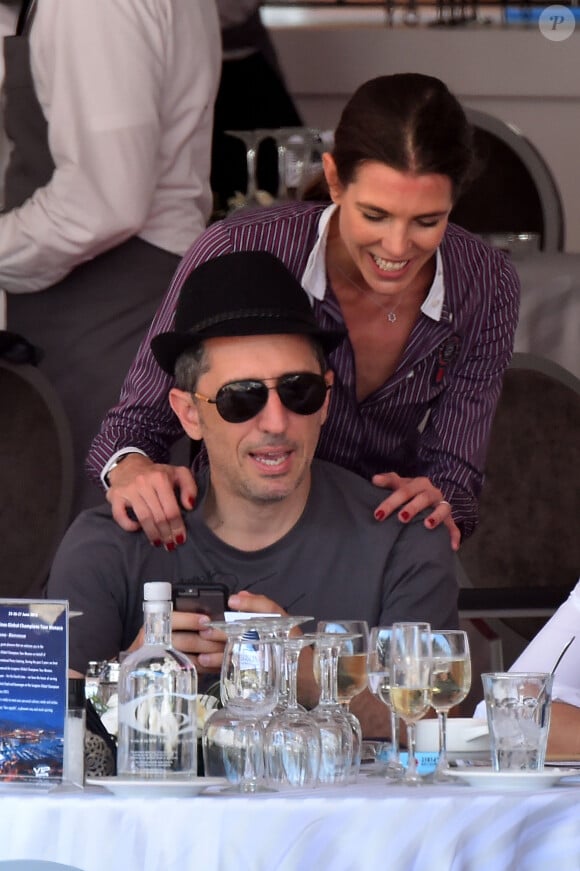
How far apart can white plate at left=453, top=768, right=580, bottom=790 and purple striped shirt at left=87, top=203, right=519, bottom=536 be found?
1.20 meters

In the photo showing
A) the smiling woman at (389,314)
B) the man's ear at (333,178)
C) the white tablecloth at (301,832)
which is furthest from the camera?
the man's ear at (333,178)

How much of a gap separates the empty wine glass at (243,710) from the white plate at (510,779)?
19 centimetres

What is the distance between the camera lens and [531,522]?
375 cm

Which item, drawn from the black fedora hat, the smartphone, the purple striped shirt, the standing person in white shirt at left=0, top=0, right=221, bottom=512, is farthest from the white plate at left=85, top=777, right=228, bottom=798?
the standing person in white shirt at left=0, top=0, right=221, bottom=512

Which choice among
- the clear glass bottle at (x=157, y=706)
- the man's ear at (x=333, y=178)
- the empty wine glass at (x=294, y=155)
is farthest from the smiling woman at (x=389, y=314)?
the empty wine glass at (x=294, y=155)

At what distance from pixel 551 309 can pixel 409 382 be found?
1.39 metres

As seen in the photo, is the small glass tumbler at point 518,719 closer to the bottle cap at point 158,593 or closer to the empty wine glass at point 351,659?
the empty wine glass at point 351,659

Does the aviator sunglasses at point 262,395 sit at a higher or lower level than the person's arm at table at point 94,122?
lower

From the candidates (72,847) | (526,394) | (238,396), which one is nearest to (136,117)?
(526,394)

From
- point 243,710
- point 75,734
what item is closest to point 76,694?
point 75,734

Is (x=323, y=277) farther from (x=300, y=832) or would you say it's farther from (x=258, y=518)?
(x=300, y=832)

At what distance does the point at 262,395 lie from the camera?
6.95ft

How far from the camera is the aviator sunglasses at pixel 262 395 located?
6.92 ft

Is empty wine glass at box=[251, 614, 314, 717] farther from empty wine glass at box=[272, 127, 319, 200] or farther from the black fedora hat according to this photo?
empty wine glass at box=[272, 127, 319, 200]
